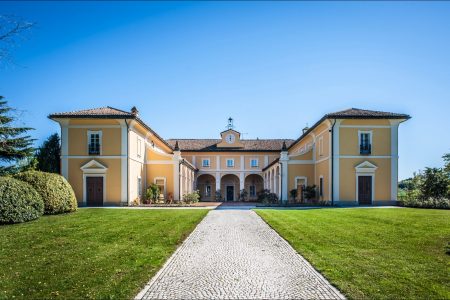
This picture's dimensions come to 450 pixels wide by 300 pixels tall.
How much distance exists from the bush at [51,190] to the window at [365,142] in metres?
18.8

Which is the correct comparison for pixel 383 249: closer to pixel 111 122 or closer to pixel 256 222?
pixel 256 222

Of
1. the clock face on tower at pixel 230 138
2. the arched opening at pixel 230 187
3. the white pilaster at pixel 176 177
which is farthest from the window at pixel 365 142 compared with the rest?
the arched opening at pixel 230 187

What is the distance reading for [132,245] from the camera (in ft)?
33.1

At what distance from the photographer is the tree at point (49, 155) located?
3206 cm

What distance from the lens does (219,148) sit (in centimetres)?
4884

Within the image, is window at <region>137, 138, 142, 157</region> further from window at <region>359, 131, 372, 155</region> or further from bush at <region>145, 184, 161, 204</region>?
window at <region>359, 131, 372, 155</region>

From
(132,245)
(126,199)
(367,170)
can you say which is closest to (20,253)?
(132,245)

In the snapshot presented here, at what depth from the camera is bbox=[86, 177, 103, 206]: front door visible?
26.0m

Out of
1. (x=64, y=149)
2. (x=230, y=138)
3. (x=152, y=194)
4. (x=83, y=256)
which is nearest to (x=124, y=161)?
(x=64, y=149)

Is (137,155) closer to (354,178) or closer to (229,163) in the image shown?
(354,178)

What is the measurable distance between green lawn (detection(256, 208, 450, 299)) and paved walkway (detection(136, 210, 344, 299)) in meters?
0.42

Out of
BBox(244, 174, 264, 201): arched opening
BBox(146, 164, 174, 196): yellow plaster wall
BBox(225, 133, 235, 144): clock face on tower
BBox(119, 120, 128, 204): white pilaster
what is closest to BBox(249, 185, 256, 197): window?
BBox(244, 174, 264, 201): arched opening

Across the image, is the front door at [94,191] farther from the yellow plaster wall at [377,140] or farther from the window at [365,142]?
the window at [365,142]

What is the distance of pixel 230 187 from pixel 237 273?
141 feet
